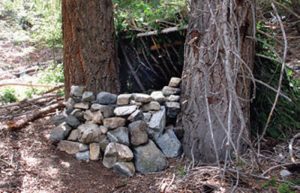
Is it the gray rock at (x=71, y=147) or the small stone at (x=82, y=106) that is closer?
the gray rock at (x=71, y=147)

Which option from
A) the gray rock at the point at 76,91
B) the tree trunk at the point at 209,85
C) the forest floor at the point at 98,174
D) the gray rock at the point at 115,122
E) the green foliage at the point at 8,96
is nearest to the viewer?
the forest floor at the point at 98,174

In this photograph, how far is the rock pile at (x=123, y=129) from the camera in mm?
3555

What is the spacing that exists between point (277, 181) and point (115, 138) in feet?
4.64

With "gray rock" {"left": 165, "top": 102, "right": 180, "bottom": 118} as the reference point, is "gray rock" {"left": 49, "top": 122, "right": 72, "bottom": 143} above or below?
below

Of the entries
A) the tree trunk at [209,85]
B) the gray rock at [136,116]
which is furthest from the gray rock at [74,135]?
the tree trunk at [209,85]

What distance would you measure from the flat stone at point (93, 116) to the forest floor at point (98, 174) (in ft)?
1.28

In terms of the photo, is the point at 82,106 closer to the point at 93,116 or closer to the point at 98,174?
the point at 93,116

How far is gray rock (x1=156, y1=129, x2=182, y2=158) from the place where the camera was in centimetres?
371

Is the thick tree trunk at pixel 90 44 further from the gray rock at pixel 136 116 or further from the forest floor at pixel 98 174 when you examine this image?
the forest floor at pixel 98 174

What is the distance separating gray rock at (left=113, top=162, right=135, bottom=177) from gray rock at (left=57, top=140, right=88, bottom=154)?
414 mm

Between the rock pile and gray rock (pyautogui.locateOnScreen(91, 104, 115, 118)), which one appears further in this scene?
gray rock (pyautogui.locateOnScreen(91, 104, 115, 118))

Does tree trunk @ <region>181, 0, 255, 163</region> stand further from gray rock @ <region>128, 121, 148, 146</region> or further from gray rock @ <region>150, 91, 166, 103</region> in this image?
gray rock @ <region>128, 121, 148, 146</region>

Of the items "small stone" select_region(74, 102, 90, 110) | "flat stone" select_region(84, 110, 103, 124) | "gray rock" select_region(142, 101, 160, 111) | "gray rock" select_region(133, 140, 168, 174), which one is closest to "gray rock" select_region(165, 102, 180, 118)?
"gray rock" select_region(142, 101, 160, 111)

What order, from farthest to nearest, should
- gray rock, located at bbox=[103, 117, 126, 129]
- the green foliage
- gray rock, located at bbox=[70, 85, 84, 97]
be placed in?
the green foliage → gray rock, located at bbox=[70, 85, 84, 97] → gray rock, located at bbox=[103, 117, 126, 129]
